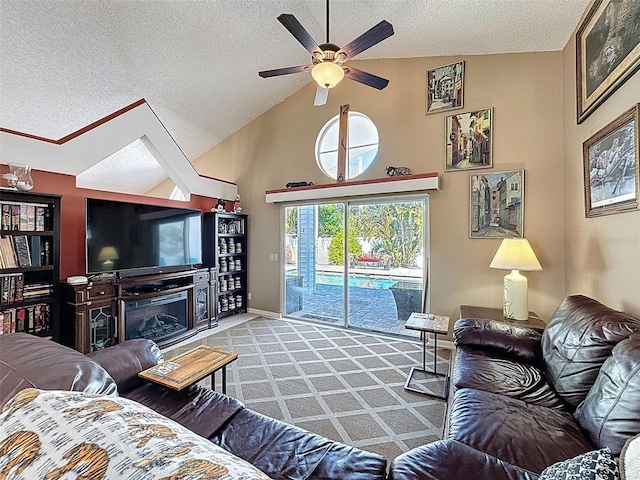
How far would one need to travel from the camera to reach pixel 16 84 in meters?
2.86

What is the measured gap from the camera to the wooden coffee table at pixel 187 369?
1621 millimetres

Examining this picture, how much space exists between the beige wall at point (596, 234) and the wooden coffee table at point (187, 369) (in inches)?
110

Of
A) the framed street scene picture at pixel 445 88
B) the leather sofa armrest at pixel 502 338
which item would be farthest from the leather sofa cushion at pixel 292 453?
the framed street scene picture at pixel 445 88

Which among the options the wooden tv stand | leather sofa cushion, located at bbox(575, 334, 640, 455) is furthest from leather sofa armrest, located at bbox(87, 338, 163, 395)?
leather sofa cushion, located at bbox(575, 334, 640, 455)

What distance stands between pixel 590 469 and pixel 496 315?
2435 millimetres

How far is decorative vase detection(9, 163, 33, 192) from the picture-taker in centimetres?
247

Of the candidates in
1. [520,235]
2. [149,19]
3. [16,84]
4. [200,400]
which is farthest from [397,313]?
[16,84]

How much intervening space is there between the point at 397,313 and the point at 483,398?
253cm

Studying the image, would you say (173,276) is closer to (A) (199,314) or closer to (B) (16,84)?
(A) (199,314)

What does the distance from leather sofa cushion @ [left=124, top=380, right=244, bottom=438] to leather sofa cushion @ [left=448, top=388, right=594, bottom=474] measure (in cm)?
113

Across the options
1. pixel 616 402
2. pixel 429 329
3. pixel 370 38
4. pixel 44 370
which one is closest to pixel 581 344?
pixel 616 402

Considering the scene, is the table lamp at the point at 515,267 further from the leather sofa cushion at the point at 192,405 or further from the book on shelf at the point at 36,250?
the book on shelf at the point at 36,250

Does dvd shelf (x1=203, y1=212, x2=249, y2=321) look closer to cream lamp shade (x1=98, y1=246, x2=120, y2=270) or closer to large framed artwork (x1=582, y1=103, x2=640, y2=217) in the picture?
cream lamp shade (x1=98, y1=246, x2=120, y2=270)

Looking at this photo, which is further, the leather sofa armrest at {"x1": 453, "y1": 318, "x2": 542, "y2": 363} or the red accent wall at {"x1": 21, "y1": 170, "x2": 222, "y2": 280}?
the red accent wall at {"x1": 21, "y1": 170, "x2": 222, "y2": 280}
